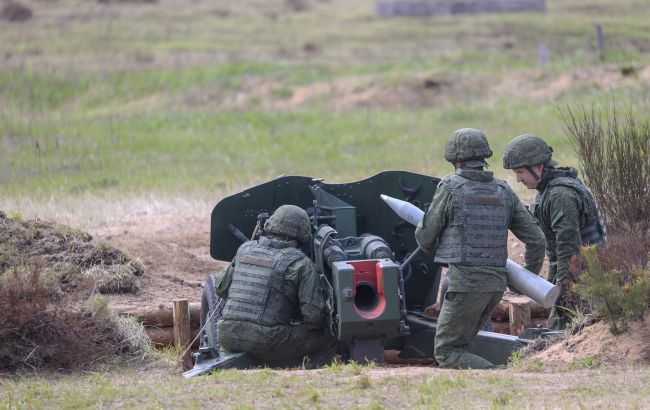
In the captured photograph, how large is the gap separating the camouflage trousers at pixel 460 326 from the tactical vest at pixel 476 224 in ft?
0.84

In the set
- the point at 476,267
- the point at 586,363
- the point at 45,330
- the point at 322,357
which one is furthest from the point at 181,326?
the point at 586,363

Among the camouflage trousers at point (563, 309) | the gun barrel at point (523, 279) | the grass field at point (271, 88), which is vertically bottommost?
the grass field at point (271, 88)

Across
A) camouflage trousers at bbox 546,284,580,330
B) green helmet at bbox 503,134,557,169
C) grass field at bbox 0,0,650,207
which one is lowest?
grass field at bbox 0,0,650,207

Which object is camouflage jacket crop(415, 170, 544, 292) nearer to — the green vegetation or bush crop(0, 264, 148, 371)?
the green vegetation

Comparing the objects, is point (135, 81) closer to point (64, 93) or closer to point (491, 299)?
point (64, 93)

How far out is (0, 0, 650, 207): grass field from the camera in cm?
2086

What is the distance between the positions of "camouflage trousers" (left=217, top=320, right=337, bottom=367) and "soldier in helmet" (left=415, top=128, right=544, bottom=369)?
0.98 meters

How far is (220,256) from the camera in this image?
9719 mm

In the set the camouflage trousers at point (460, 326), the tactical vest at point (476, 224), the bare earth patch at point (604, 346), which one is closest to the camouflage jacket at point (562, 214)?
the tactical vest at point (476, 224)

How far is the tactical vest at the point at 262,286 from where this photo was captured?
8.40m

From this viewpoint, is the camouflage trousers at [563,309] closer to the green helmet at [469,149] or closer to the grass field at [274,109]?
the green helmet at [469,149]

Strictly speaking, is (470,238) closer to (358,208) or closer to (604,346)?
(604,346)

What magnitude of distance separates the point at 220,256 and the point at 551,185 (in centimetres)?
289

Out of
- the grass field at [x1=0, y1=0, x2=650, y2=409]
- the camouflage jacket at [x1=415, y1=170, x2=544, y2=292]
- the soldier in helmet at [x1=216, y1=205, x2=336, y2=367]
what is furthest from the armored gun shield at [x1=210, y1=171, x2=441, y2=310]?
the grass field at [x1=0, y1=0, x2=650, y2=409]
